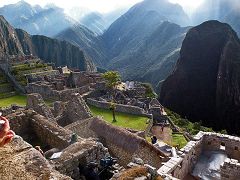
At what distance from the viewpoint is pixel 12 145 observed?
22.1 ft

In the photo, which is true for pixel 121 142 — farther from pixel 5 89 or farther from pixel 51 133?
pixel 5 89

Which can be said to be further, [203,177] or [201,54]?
[201,54]

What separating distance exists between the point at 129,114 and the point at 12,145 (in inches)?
1113

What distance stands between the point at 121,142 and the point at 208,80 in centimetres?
11109

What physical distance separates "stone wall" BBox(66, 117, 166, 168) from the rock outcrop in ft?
287

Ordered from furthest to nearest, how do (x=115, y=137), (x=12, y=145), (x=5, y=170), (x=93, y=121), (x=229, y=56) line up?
1. (x=229, y=56)
2. (x=93, y=121)
3. (x=115, y=137)
4. (x=12, y=145)
5. (x=5, y=170)

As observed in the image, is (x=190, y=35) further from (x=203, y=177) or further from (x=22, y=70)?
(x=203, y=177)

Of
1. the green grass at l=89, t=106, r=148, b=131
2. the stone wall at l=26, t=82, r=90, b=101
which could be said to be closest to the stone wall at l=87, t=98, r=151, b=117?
the green grass at l=89, t=106, r=148, b=131

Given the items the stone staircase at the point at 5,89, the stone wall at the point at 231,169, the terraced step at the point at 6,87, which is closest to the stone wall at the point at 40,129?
the stone wall at the point at 231,169

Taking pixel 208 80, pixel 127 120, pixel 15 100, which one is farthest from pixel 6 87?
pixel 208 80

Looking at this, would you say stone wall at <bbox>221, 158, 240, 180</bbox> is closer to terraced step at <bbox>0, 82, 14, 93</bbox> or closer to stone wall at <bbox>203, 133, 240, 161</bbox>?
stone wall at <bbox>203, 133, 240, 161</bbox>

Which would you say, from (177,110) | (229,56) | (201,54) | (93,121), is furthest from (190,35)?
(93,121)

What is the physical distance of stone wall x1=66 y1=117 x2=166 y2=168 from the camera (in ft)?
50.7

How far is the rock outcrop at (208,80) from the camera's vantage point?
365 feet
